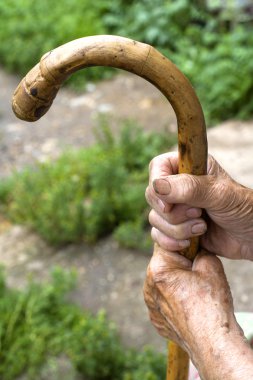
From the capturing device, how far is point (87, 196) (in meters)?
4.16

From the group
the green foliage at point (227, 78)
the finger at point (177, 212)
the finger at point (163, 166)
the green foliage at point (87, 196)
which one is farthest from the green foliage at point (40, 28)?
the finger at point (177, 212)

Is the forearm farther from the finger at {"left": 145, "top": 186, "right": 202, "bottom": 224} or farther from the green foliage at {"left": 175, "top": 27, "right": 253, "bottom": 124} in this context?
the green foliage at {"left": 175, "top": 27, "right": 253, "bottom": 124}

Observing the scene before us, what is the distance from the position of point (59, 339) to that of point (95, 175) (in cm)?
127

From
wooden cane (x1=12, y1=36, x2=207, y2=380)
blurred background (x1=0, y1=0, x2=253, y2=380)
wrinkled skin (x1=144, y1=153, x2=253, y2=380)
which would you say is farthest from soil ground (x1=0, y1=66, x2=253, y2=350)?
wooden cane (x1=12, y1=36, x2=207, y2=380)

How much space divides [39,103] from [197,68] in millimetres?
4350

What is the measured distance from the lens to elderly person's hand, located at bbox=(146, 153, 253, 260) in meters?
1.25

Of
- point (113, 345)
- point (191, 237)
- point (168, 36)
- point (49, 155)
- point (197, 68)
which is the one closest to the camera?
point (191, 237)

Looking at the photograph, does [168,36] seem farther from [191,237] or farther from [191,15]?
[191,237]

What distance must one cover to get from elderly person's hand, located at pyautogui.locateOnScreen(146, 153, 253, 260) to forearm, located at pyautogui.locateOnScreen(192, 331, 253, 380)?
9.5 inches

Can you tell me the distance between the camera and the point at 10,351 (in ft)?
9.07

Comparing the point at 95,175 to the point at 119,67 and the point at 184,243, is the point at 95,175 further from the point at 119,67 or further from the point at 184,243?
the point at 119,67

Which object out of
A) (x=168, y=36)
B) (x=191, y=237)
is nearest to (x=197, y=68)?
(x=168, y=36)

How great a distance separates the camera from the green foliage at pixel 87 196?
3.60 meters

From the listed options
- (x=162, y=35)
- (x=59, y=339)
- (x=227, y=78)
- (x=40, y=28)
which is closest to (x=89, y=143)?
(x=227, y=78)
